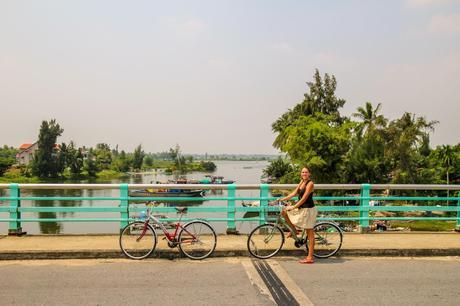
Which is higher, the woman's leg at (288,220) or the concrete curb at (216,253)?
the woman's leg at (288,220)

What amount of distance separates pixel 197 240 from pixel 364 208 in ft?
13.3

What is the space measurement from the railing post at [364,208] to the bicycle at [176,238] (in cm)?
374

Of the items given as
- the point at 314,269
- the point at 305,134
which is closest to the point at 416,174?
the point at 305,134

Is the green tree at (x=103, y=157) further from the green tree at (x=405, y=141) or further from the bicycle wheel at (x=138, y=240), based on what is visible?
the bicycle wheel at (x=138, y=240)

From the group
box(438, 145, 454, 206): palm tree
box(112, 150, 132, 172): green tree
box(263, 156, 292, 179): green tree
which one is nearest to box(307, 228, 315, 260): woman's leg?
box(438, 145, 454, 206): palm tree

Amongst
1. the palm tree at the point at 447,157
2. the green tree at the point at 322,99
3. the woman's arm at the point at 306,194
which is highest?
the green tree at the point at 322,99

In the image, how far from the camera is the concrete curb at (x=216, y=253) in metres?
7.07

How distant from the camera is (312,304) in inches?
195

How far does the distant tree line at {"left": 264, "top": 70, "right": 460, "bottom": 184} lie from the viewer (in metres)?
42.8

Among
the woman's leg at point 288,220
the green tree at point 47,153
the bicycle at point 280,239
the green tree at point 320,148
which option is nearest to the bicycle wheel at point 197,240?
the bicycle at point 280,239

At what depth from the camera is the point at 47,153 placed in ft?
338

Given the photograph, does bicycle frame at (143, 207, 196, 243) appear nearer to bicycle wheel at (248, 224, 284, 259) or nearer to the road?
the road

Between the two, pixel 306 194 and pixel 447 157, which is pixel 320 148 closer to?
pixel 447 157

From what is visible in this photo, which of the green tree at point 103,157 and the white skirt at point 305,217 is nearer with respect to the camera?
the white skirt at point 305,217
